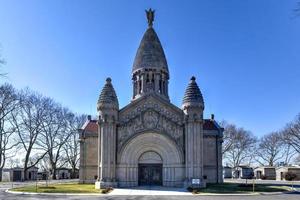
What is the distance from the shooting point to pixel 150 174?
4688 centimetres

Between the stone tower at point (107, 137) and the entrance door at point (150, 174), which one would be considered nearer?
the stone tower at point (107, 137)

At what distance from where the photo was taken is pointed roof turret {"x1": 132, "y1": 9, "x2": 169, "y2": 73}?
5519 cm

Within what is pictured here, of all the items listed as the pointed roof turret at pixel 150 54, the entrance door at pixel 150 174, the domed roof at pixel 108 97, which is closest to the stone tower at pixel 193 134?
the entrance door at pixel 150 174

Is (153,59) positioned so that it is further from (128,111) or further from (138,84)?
(128,111)

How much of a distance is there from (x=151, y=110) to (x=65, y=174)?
52.6m

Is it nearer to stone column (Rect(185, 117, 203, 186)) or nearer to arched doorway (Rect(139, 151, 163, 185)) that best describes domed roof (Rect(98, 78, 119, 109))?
arched doorway (Rect(139, 151, 163, 185))

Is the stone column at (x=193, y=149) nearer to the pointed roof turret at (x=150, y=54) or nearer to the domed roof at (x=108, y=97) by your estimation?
the domed roof at (x=108, y=97)

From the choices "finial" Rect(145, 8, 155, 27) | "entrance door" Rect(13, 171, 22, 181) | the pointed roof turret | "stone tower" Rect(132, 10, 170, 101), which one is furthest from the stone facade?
"entrance door" Rect(13, 171, 22, 181)

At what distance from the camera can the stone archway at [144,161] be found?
45438 millimetres

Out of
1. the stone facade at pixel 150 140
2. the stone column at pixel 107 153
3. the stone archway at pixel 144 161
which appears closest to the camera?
the stone column at pixel 107 153

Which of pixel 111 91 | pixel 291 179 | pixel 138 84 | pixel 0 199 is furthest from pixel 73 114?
pixel 0 199

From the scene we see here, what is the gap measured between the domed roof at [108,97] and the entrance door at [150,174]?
8.18 m

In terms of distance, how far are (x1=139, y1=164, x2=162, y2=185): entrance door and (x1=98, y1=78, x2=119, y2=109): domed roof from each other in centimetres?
818

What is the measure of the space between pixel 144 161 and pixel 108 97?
28.8ft
